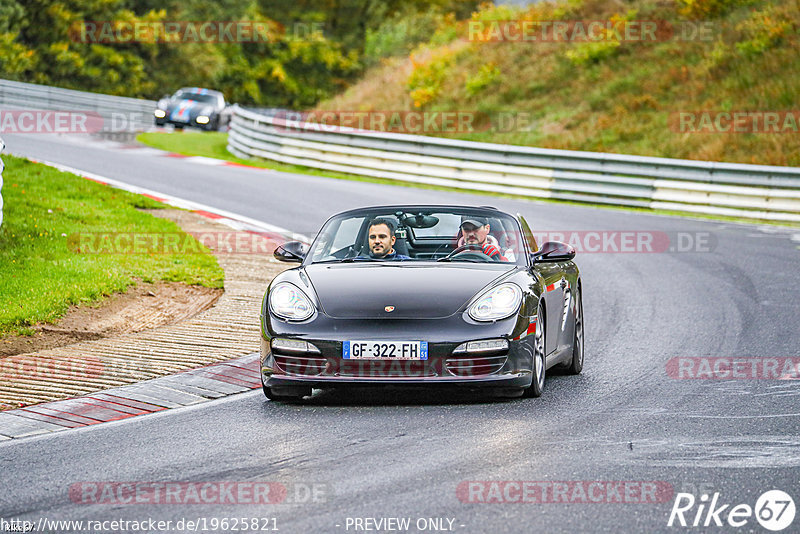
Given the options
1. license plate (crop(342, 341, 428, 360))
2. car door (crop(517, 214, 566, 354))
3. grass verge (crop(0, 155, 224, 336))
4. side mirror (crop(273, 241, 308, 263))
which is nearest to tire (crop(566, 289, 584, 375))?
car door (crop(517, 214, 566, 354))

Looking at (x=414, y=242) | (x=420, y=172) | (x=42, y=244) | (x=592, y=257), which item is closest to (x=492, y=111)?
(x=420, y=172)

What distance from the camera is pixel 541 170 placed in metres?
23.5

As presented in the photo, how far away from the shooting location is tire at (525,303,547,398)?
7746mm

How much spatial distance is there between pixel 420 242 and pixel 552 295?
1.18 meters

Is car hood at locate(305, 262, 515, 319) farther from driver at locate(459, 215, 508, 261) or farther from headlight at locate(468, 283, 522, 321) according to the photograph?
driver at locate(459, 215, 508, 261)

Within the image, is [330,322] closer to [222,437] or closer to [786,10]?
[222,437]

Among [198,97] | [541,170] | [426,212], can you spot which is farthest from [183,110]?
[426,212]

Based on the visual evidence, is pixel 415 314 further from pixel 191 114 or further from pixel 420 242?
pixel 191 114

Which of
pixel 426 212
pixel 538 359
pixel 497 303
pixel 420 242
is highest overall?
pixel 426 212

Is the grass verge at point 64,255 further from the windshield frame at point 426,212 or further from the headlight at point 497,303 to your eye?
the headlight at point 497,303

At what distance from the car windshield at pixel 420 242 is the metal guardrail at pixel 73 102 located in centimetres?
3057

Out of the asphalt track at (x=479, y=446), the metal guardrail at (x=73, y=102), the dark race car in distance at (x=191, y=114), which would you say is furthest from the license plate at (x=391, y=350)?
the metal guardrail at (x=73, y=102)

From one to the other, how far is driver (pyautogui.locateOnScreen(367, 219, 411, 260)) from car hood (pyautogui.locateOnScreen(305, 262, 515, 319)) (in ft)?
0.67

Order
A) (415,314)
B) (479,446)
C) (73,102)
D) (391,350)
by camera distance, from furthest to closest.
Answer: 1. (73,102)
2. (415,314)
3. (391,350)
4. (479,446)
